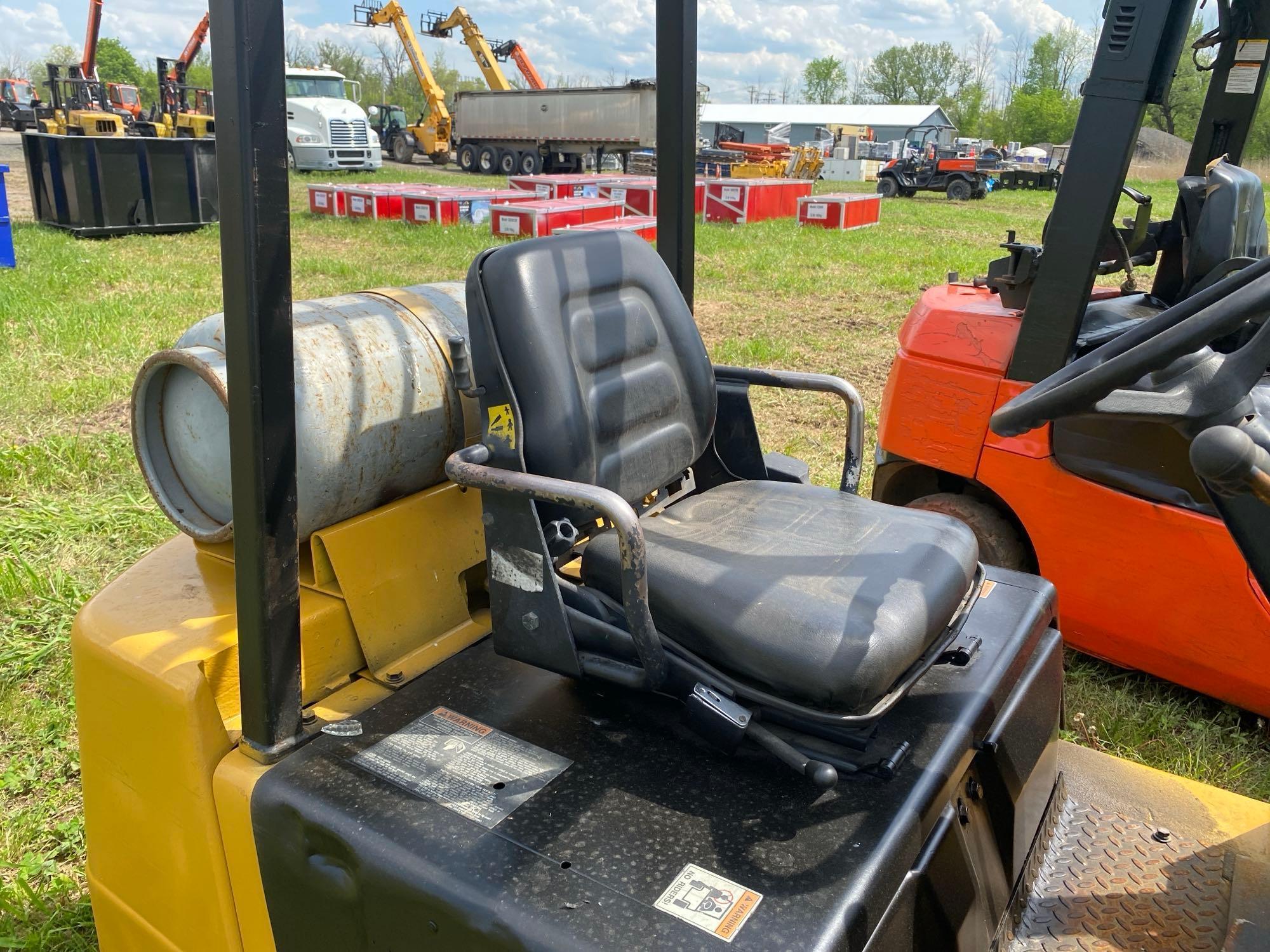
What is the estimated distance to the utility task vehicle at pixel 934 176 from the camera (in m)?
25.7

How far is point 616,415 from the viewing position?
5.99ft

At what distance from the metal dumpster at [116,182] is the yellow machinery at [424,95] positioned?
13572mm

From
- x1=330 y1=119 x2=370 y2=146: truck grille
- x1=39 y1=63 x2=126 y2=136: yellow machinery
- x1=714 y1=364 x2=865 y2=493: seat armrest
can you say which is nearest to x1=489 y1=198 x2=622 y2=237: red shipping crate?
x1=39 y1=63 x2=126 y2=136: yellow machinery

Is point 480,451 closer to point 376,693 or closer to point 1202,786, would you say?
point 376,693

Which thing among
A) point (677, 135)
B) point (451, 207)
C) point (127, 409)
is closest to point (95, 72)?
point (451, 207)

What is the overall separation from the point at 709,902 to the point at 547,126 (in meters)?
27.9

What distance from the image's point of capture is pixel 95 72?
17.6m

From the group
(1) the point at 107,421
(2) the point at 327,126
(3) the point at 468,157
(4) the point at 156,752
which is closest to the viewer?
(4) the point at 156,752

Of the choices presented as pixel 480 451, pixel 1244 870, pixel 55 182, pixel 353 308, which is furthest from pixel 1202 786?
pixel 55 182

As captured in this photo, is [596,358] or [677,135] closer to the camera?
[596,358]

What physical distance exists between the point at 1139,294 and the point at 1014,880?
6.84 ft

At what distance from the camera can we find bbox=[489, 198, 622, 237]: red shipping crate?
1184 cm

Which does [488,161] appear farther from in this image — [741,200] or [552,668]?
[552,668]

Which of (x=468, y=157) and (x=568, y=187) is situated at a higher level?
(x=468, y=157)
